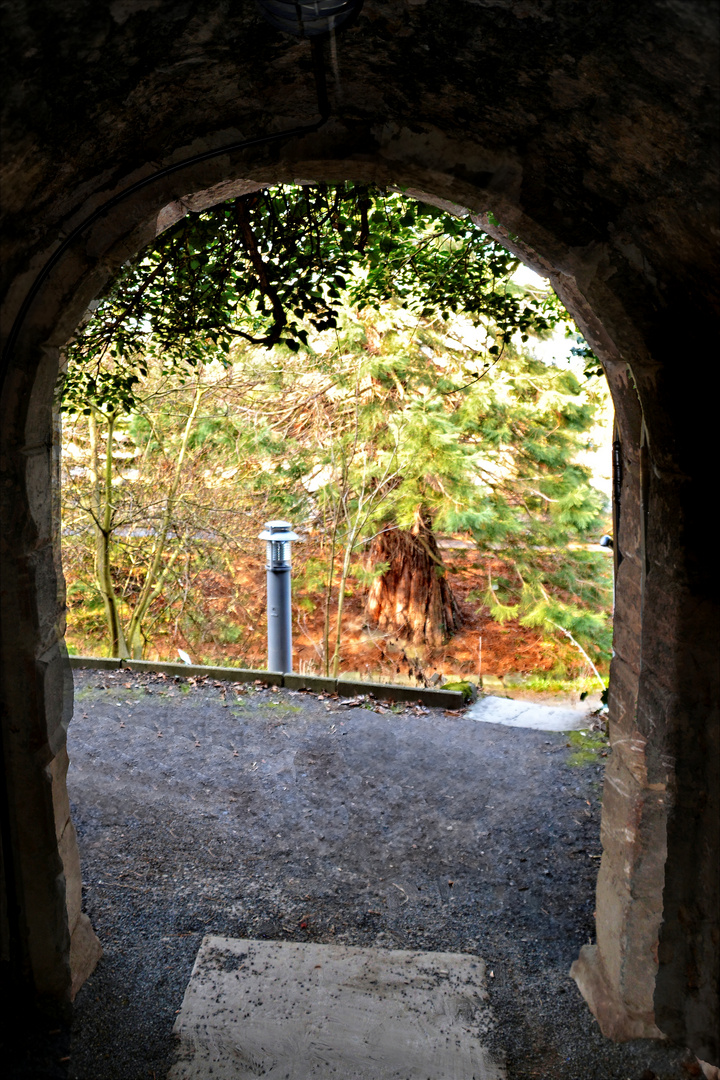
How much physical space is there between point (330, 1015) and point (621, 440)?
2.55 meters

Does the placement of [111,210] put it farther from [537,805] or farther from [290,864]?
[537,805]

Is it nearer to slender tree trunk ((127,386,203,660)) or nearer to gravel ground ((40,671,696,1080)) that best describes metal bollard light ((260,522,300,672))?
gravel ground ((40,671,696,1080))

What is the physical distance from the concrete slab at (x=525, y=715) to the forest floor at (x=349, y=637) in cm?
282

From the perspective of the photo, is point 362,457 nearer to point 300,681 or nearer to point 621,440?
point 300,681

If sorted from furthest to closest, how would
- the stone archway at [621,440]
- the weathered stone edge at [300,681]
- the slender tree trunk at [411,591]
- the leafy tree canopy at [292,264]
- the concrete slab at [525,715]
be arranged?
the slender tree trunk at [411,591] < the weathered stone edge at [300,681] < the concrete slab at [525,715] < the leafy tree canopy at [292,264] < the stone archway at [621,440]

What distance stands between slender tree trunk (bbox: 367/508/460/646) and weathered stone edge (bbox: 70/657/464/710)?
356cm

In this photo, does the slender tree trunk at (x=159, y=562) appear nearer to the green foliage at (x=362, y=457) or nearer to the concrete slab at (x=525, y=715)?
the green foliage at (x=362, y=457)

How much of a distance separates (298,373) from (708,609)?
768 centimetres

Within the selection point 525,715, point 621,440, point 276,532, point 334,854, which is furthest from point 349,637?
point 621,440

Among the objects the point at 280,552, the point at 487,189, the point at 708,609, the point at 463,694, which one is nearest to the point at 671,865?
the point at 708,609

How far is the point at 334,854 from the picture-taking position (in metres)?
4.43

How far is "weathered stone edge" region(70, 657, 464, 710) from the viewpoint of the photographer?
7004 mm

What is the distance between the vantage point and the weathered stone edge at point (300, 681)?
23.0 ft

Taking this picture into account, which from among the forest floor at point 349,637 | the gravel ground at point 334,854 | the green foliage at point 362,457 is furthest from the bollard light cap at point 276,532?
the forest floor at point 349,637
